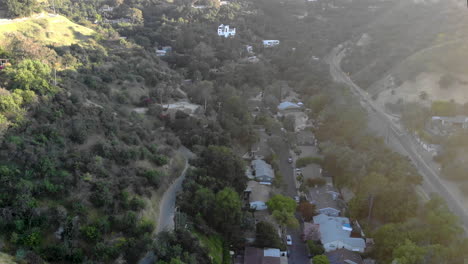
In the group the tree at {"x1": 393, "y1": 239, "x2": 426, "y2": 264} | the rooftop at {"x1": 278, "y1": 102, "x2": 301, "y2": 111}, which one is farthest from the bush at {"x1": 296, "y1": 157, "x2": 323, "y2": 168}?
the rooftop at {"x1": 278, "y1": 102, "x2": 301, "y2": 111}

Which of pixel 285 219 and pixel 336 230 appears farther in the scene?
pixel 336 230

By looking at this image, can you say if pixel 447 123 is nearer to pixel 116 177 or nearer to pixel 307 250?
pixel 307 250

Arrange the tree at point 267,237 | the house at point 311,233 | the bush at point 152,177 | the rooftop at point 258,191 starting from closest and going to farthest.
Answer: the tree at point 267,237
the bush at point 152,177
the house at point 311,233
the rooftop at point 258,191

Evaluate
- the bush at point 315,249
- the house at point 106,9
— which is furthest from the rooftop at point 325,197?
the house at point 106,9

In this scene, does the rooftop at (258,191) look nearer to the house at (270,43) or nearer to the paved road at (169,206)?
the paved road at (169,206)

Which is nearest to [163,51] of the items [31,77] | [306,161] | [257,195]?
[306,161]

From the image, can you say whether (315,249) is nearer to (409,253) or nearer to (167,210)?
(409,253)
